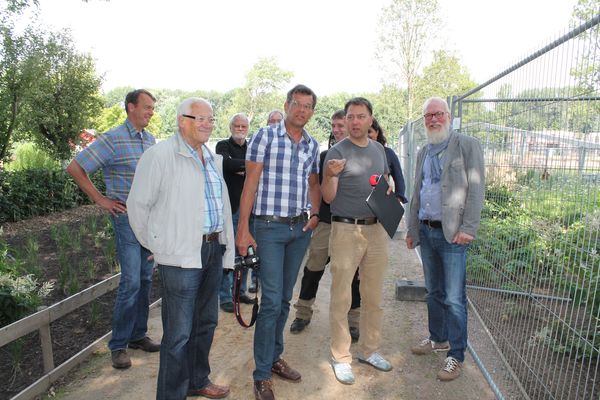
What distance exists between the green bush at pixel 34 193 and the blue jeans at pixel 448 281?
31.2 ft

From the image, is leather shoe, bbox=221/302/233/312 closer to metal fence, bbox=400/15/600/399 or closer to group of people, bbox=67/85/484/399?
group of people, bbox=67/85/484/399

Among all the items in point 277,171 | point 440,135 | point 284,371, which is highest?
point 440,135

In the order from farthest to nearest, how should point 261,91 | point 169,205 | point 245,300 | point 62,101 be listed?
point 261,91 < point 62,101 < point 245,300 < point 169,205

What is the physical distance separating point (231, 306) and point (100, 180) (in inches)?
402

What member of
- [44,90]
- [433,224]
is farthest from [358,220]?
[44,90]

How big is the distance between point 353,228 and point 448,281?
0.88 meters

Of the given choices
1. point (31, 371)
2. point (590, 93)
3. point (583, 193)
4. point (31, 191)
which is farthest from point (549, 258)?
point (31, 191)

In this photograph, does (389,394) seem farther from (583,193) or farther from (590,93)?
(590,93)

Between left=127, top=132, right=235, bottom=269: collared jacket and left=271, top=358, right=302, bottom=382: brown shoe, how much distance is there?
1.31 m

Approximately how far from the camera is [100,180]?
13688 mm

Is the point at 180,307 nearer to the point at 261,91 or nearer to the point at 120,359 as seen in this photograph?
the point at 120,359

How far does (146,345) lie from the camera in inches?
160

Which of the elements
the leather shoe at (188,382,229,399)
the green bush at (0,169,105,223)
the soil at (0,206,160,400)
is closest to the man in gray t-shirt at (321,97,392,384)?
the leather shoe at (188,382,229,399)

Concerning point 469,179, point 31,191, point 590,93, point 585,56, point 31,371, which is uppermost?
point 585,56
